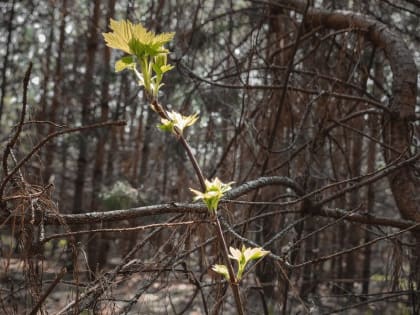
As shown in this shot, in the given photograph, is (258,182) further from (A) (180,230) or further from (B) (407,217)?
(B) (407,217)

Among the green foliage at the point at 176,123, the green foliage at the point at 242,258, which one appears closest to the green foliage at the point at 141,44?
the green foliage at the point at 176,123

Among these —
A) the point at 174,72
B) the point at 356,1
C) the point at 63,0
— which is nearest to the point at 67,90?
the point at 63,0

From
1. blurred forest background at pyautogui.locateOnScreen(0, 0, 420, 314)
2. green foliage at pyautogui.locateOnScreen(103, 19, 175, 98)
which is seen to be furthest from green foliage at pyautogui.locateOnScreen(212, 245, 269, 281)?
green foliage at pyautogui.locateOnScreen(103, 19, 175, 98)

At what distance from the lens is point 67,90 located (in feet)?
31.1

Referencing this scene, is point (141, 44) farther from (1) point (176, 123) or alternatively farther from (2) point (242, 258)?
(2) point (242, 258)

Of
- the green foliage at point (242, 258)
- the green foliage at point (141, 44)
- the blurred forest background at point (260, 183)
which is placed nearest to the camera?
the green foliage at point (141, 44)

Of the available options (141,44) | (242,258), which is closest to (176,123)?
(141,44)

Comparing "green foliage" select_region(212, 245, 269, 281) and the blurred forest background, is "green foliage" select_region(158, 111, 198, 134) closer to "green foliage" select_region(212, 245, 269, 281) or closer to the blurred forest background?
the blurred forest background

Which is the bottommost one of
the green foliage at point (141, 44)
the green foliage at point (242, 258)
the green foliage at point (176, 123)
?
the green foliage at point (242, 258)

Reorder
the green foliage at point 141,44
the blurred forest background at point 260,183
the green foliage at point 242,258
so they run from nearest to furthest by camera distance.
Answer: the green foliage at point 141,44, the green foliage at point 242,258, the blurred forest background at point 260,183

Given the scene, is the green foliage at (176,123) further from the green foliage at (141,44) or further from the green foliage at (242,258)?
the green foliage at (242,258)

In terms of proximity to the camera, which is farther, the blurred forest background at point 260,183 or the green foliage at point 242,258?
the blurred forest background at point 260,183

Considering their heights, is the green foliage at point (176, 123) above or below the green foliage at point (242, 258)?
above

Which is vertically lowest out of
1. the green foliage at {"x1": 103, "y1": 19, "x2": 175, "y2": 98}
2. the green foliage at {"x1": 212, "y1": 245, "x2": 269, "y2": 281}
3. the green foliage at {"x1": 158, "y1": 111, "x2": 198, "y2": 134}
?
the green foliage at {"x1": 212, "y1": 245, "x2": 269, "y2": 281}
